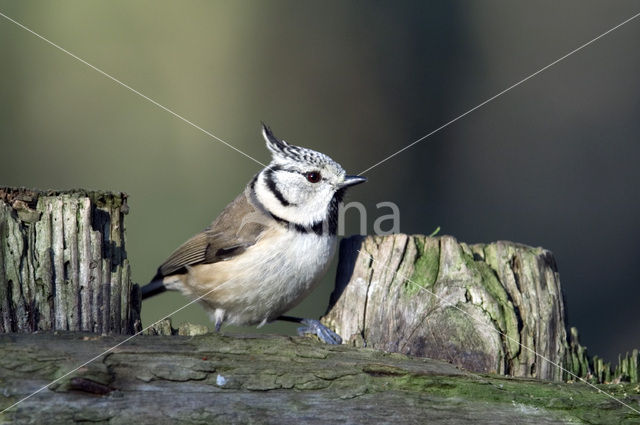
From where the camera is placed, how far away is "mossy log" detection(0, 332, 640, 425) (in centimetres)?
209

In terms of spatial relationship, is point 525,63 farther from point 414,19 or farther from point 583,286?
point 583,286

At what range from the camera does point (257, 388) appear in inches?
87.8

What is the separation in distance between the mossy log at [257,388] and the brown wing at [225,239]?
7.41ft

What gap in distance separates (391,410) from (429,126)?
23.6 feet

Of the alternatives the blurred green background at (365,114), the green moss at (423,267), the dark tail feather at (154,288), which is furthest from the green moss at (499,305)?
the blurred green background at (365,114)

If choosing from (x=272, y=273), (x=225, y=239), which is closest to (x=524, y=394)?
(x=272, y=273)

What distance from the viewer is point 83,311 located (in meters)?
2.83

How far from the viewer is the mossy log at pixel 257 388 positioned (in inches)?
82.3

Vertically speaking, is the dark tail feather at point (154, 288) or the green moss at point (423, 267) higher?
the green moss at point (423, 267)

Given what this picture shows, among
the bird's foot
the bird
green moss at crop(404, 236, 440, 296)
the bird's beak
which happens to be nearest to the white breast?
the bird

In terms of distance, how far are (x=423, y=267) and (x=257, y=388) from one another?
1.53 m

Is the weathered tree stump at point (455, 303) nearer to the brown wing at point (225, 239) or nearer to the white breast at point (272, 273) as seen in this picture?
the white breast at point (272, 273)

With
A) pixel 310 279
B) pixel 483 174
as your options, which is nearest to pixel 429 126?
pixel 483 174

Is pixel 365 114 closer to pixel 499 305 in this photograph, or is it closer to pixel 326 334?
pixel 326 334
